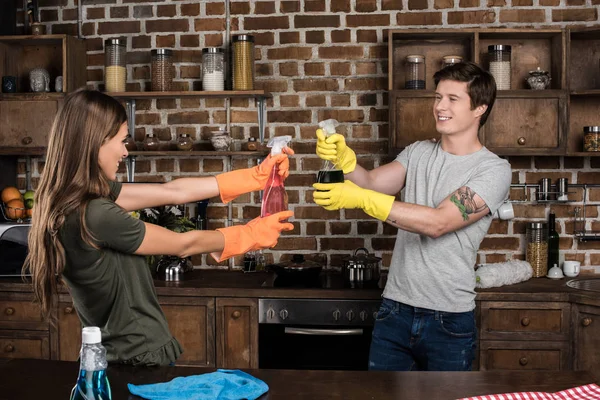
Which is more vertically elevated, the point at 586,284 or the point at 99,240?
the point at 99,240

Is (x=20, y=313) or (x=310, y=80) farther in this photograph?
(x=310, y=80)

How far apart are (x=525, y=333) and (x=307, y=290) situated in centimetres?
102

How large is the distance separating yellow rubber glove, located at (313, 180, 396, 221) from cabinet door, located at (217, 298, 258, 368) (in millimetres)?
1108

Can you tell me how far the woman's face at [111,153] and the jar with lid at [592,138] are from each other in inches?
96.9

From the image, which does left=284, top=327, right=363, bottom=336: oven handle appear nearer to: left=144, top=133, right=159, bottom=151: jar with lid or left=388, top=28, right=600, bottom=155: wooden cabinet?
left=388, top=28, right=600, bottom=155: wooden cabinet

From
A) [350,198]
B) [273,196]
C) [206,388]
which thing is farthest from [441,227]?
[206,388]

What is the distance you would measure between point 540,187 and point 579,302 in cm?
77

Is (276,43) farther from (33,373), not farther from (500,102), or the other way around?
(33,373)

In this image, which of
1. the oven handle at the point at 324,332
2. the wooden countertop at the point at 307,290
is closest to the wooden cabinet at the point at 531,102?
the wooden countertop at the point at 307,290

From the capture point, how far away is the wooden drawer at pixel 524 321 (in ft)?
10.9

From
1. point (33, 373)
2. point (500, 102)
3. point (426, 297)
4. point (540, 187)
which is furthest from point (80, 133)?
point (540, 187)

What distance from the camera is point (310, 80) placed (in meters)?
3.97

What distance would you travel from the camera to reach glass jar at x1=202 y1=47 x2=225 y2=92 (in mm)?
3809

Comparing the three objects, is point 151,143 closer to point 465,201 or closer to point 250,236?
point 250,236
